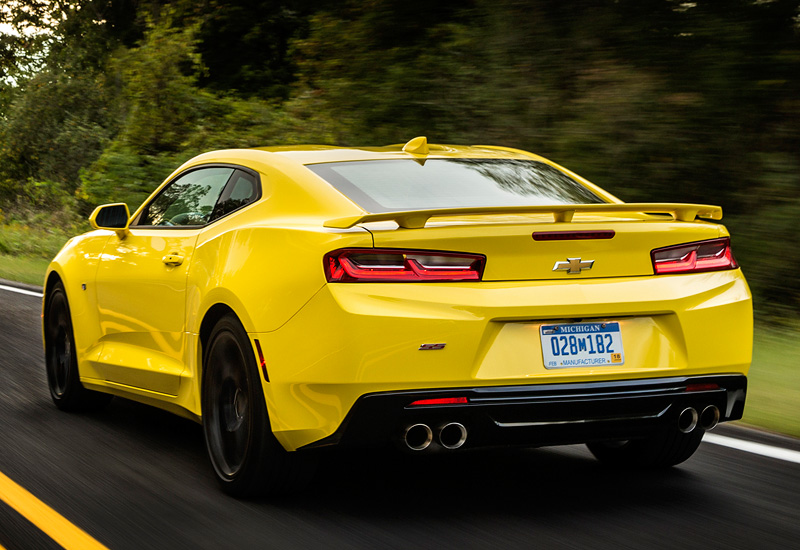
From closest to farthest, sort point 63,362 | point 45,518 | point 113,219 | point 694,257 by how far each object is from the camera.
Answer: point 45,518 < point 694,257 < point 113,219 < point 63,362

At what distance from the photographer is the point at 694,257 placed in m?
4.46

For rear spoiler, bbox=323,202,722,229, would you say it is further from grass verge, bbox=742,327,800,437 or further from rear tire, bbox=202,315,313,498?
grass verge, bbox=742,327,800,437

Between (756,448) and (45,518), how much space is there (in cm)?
339

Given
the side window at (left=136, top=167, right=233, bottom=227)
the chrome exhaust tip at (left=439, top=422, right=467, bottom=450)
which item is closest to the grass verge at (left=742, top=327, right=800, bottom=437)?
the chrome exhaust tip at (left=439, top=422, right=467, bottom=450)

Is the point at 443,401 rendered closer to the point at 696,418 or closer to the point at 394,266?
the point at 394,266

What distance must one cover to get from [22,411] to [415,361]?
3531 millimetres

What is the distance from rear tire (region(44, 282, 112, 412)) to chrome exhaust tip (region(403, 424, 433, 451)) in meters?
3.11

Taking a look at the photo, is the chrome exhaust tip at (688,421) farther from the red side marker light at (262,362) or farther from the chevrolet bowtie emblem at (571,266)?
the red side marker light at (262,362)

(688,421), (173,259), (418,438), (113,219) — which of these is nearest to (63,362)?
(113,219)

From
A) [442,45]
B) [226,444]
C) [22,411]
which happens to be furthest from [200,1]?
[226,444]

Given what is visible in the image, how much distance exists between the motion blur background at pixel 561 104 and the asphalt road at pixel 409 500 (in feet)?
5.17

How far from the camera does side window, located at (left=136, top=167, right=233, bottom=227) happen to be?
211 inches


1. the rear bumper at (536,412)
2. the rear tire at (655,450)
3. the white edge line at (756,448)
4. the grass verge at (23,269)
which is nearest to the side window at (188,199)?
the rear bumper at (536,412)

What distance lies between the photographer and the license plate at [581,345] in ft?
13.4
